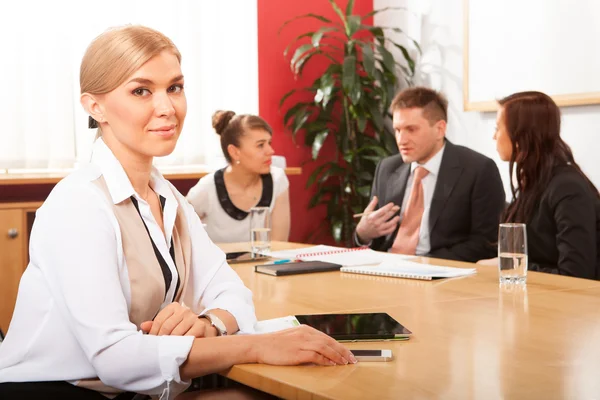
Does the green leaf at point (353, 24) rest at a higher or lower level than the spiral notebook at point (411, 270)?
higher

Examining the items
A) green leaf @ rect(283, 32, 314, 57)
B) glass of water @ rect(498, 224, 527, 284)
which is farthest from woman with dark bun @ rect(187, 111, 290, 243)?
glass of water @ rect(498, 224, 527, 284)

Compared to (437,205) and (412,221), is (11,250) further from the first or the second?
(437,205)

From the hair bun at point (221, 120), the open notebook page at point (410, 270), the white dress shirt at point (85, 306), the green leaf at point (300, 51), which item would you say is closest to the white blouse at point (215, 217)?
the hair bun at point (221, 120)

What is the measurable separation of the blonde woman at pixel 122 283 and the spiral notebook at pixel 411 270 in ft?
2.45

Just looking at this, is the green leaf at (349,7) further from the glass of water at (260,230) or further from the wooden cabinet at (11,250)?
the glass of water at (260,230)

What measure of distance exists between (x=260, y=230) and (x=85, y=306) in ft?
5.02

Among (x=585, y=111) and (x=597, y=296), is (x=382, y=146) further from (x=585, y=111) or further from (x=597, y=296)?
(x=597, y=296)

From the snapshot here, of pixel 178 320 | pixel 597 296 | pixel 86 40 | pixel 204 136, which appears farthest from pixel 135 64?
pixel 204 136

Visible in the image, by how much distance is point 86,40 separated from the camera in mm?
4617

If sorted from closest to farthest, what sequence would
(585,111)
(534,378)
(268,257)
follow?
(534,378) → (268,257) → (585,111)

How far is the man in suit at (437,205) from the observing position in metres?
3.42

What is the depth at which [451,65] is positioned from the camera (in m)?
5.08

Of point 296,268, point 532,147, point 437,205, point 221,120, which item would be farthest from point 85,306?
point 221,120

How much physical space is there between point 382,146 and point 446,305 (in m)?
3.45
